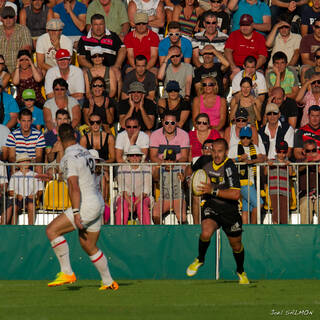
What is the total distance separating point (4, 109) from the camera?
1784cm

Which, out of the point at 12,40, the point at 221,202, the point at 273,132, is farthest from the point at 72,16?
the point at 221,202

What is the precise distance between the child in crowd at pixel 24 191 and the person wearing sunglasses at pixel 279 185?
3.84 metres

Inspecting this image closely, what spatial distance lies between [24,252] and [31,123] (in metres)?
2.73

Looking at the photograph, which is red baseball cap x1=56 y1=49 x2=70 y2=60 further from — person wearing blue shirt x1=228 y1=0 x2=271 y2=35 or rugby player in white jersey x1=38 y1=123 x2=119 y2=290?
rugby player in white jersey x1=38 y1=123 x2=119 y2=290

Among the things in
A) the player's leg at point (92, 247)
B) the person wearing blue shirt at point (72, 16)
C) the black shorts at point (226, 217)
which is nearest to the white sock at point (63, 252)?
the player's leg at point (92, 247)

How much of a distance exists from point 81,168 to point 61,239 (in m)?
1.02

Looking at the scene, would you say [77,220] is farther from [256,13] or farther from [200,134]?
[256,13]

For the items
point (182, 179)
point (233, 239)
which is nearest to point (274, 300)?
point (233, 239)

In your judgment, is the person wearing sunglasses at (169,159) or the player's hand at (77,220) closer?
the player's hand at (77,220)

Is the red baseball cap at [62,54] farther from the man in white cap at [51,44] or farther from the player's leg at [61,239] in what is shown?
the player's leg at [61,239]

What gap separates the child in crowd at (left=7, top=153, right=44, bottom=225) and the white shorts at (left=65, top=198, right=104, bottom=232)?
11.9ft

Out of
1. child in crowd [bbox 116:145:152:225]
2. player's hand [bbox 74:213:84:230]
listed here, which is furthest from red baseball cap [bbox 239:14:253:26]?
player's hand [bbox 74:213:84:230]

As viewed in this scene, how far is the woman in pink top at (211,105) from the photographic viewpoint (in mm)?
17156

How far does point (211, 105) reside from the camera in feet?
56.4
